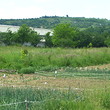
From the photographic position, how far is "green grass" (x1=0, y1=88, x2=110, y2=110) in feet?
20.6

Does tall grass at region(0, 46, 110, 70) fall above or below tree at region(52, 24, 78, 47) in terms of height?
below

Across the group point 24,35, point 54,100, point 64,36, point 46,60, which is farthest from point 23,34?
point 54,100

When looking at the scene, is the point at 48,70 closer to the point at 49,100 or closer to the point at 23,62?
the point at 23,62

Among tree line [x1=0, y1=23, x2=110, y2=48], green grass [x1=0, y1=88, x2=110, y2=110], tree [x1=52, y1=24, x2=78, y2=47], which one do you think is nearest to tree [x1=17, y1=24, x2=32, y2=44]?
tree line [x1=0, y1=23, x2=110, y2=48]

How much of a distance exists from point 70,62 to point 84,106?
50.0 feet

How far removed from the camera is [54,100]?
6414mm

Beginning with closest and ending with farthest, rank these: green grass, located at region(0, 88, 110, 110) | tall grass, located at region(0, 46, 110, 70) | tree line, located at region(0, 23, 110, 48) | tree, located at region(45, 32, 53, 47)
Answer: green grass, located at region(0, 88, 110, 110)
tall grass, located at region(0, 46, 110, 70)
tree line, located at region(0, 23, 110, 48)
tree, located at region(45, 32, 53, 47)

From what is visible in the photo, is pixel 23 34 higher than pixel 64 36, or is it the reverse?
pixel 23 34

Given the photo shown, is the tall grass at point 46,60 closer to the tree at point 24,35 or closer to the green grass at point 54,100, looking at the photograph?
the green grass at point 54,100

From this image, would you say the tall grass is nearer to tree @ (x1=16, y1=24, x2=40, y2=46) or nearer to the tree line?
the tree line

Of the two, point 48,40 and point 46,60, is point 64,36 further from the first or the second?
point 46,60

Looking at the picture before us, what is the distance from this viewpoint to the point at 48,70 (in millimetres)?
17875

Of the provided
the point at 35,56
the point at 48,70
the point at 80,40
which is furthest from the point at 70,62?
the point at 80,40

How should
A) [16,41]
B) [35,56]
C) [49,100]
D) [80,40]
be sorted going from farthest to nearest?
1. [80,40]
2. [16,41]
3. [35,56]
4. [49,100]
